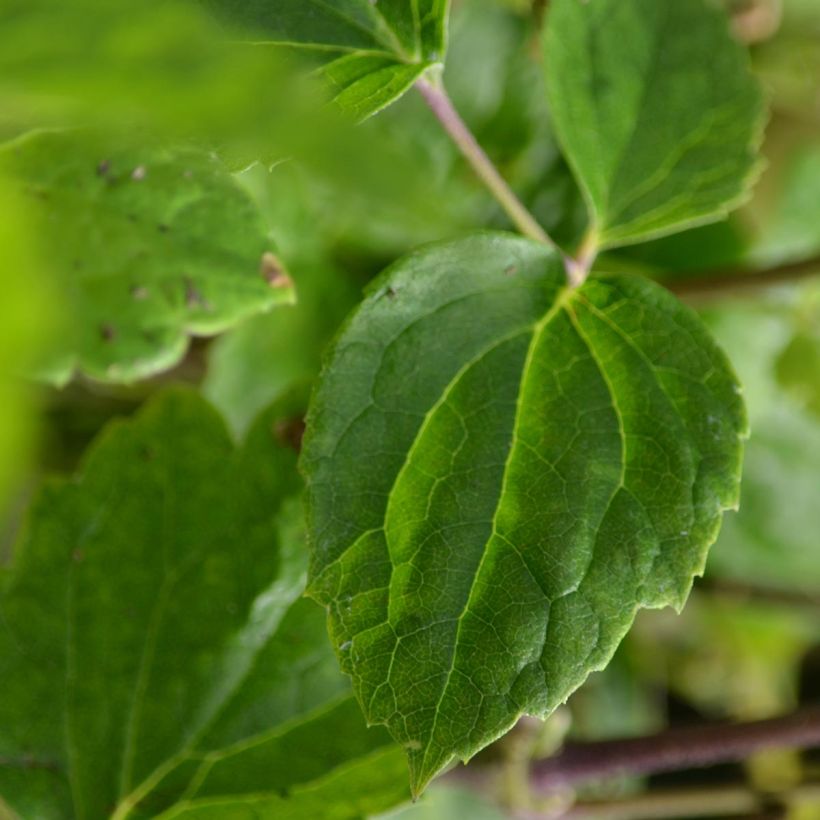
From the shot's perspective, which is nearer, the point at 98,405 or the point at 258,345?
the point at 258,345

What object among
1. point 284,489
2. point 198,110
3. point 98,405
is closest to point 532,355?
point 284,489

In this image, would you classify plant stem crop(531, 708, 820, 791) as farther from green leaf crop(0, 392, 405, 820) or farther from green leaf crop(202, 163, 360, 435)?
green leaf crop(202, 163, 360, 435)

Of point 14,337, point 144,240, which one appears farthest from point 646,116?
point 14,337

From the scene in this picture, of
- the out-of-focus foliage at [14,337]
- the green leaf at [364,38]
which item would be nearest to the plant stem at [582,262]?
the green leaf at [364,38]

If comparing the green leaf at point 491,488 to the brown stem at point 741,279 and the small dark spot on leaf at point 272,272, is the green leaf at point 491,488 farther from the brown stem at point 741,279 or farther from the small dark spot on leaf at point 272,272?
the brown stem at point 741,279

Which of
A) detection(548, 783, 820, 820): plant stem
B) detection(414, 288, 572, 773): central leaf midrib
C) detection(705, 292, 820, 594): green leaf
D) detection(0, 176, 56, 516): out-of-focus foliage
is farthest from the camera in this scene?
detection(705, 292, 820, 594): green leaf

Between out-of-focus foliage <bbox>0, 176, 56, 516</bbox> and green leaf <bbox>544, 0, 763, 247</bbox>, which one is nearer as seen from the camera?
out-of-focus foliage <bbox>0, 176, 56, 516</bbox>

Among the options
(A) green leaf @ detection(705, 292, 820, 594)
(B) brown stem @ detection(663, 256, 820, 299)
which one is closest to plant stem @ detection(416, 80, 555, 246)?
(B) brown stem @ detection(663, 256, 820, 299)

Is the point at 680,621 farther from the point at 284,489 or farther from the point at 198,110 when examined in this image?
the point at 198,110
